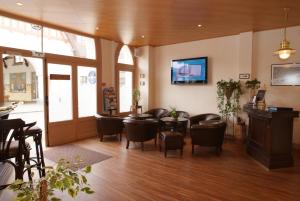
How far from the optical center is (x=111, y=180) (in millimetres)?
3600

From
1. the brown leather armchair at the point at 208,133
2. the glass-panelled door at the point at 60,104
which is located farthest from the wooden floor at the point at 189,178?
the glass-panelled door at the point at 60,104

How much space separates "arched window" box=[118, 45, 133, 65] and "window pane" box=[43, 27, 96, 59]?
Answer: 4.07ft

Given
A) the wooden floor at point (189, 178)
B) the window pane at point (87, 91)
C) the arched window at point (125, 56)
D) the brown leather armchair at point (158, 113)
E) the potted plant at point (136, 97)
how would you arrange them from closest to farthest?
the wooden floor at point (189, 178)
the window pane at point (87, 91)
the brown leather armchair at point (158, 113)
the arched window at point (125, 56)
the potted plant at point (136, 97)

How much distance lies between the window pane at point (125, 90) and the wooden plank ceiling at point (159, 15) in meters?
1.89

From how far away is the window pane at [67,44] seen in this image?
5.53 m

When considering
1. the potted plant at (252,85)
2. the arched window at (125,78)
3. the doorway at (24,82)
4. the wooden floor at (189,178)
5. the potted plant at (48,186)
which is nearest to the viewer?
the potted plant at (48,186)

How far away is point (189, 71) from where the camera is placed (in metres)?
7.17

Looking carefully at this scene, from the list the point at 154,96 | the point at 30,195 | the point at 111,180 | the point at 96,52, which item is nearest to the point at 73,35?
the point at 96,52

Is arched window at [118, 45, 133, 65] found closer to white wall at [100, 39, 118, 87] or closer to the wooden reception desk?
white wall at [100, 39, 118, 87]

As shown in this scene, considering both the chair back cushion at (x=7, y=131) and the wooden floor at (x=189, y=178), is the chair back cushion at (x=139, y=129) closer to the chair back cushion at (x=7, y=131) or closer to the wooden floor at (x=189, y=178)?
the wooden floor at (x=189, y=178)

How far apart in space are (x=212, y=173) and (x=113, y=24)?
4034 mm

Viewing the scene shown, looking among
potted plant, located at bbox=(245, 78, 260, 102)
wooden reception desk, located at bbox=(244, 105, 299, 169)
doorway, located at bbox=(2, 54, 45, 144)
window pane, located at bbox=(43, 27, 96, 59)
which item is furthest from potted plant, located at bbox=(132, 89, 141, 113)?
wooden reception desk, located at bbox=(244, 105, 299, 169)

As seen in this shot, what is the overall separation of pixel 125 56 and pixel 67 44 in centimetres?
239

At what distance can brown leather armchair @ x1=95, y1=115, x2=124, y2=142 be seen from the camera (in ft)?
19.6
